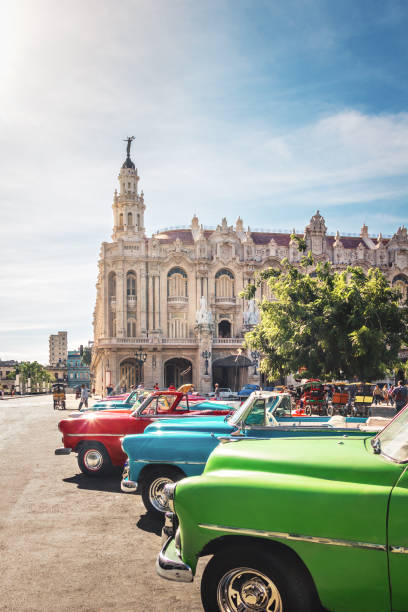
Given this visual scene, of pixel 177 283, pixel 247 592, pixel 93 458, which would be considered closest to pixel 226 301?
pixel 177 283

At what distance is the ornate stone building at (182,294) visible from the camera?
175ft

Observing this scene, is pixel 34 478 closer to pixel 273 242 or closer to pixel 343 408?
pixel 343 408

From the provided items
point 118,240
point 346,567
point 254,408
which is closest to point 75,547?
point 254,408

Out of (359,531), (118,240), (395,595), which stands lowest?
(395,595)

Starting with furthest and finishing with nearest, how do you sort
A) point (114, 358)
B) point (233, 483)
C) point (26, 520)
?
point (114, 358), point (26, 520), point (233, 483)

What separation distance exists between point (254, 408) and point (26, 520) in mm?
3711

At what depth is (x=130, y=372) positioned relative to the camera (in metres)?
54.8

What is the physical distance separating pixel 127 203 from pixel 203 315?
1563cm

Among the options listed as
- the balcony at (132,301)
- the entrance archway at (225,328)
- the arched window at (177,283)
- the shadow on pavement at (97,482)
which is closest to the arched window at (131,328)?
the balcony at (132,301)

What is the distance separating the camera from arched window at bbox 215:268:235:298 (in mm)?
57719

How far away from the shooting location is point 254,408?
8539mm

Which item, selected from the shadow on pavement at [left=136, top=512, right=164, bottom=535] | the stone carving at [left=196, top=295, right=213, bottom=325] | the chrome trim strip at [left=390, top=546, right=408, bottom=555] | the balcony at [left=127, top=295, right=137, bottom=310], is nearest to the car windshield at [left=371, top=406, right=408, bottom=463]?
the chrome trim strip at [left=390, top=546, right=408, bottom=555]

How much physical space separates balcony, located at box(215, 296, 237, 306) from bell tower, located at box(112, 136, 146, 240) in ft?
35.4

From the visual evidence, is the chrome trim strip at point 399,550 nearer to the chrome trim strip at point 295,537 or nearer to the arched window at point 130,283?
A: the chrome trim strip at point 295,537
